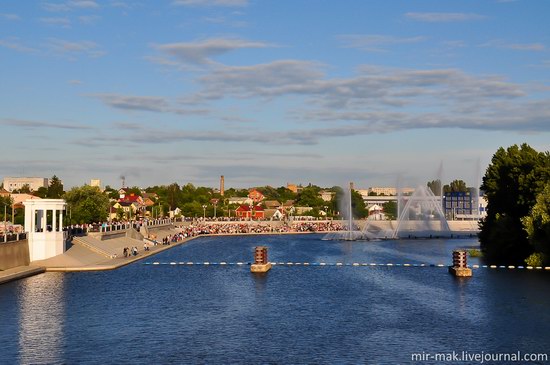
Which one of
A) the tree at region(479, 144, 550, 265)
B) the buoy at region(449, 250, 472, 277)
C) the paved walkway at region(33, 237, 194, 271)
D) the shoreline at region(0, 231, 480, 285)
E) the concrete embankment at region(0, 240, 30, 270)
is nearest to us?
the shoreline at region(0, 231, 480, 285)

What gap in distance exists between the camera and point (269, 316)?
47.2 meters

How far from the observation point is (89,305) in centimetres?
5134

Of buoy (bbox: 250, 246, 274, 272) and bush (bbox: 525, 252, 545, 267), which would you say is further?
bush (bbox: 525, 252, 545, 267)

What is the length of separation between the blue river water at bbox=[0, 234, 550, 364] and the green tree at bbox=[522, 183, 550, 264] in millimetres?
3049

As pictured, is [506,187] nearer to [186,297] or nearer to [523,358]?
[186,297]

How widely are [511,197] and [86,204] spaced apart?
80621mm

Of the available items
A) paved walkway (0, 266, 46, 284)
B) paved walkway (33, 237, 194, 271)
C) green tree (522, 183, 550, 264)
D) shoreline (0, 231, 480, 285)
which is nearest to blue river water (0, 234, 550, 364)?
paved walkway (0, 266, 46, 284)

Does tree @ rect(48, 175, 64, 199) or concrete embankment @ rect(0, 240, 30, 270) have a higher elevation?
tree @ rect(48, 175, 64, 199)

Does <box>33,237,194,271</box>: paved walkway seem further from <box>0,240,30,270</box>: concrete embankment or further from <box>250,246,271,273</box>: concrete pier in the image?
<box>250,246,271,273</box>: concrete pier

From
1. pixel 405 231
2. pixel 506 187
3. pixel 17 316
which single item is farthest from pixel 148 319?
pixel 405 231

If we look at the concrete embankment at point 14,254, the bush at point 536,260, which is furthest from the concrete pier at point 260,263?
the bush at point 536,260

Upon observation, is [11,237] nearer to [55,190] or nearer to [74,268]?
[74,268]

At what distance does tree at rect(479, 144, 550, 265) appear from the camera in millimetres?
81312

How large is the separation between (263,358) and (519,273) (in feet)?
137
